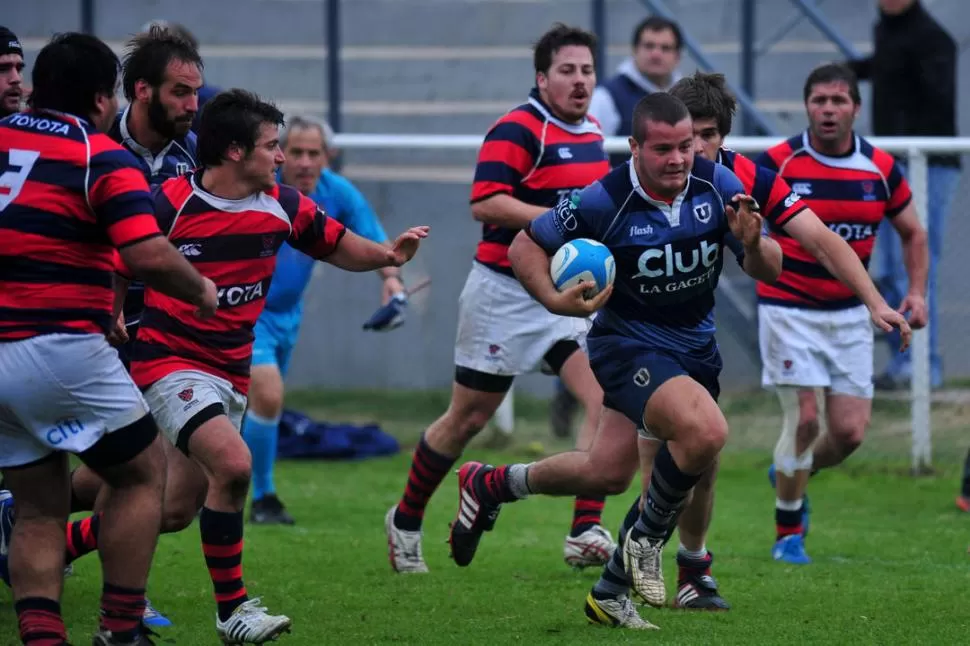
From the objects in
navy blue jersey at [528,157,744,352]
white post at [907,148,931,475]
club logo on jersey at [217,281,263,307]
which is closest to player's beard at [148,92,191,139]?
club logo on jersey at [217,281,263,307]

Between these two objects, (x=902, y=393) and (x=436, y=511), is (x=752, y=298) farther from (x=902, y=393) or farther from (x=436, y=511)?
(x=436, y=511)

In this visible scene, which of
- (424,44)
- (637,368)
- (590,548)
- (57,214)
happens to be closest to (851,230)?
(590,548)

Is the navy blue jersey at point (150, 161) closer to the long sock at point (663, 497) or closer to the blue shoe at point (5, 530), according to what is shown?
the blue shoe at point (5, 530)

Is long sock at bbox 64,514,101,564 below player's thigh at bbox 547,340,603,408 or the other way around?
below

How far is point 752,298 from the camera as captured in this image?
11.7 meters

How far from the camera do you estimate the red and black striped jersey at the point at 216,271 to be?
554cm

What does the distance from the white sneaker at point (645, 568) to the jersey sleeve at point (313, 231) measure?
1.53 meters

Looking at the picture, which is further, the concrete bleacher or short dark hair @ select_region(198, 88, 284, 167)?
the concrete bleacher

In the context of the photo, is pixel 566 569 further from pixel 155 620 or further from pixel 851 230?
pixel 851 230

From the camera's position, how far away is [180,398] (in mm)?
5477

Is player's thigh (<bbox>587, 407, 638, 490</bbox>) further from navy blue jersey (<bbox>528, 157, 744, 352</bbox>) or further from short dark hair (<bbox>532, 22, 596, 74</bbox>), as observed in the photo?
short dark hair (<bbox>532, 22, 596, 74</bbox>)

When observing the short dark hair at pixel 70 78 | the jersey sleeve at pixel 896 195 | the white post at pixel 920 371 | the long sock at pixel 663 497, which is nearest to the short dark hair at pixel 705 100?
the long sock at pixel 663 497

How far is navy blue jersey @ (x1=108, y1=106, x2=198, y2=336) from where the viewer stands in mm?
6051

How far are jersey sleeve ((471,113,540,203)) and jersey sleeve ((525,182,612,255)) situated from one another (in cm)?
132
